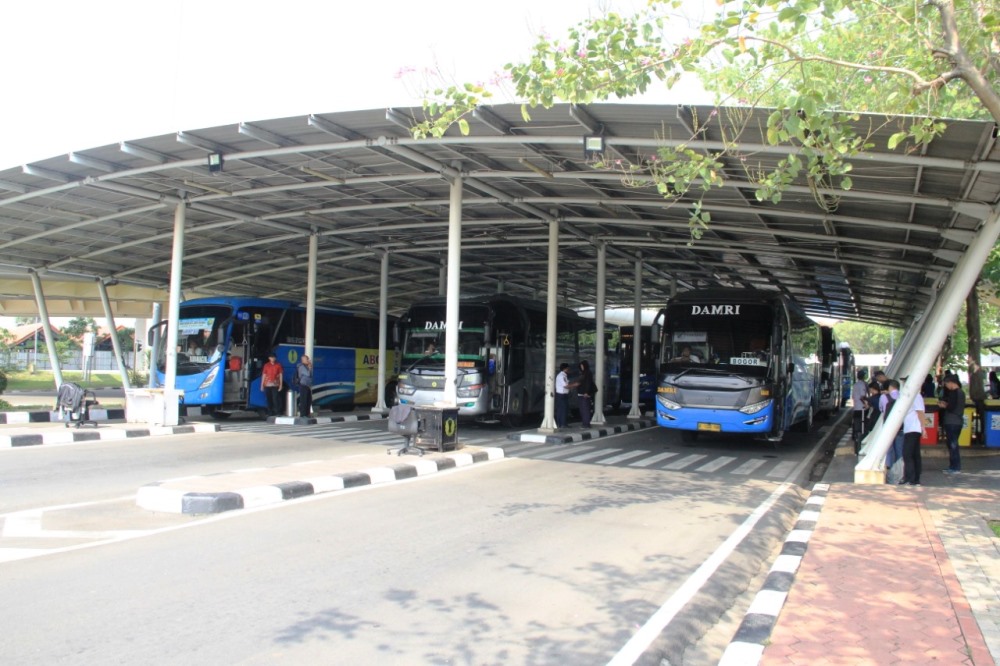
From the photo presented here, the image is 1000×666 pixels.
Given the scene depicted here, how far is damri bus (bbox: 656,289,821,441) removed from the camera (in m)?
14.4

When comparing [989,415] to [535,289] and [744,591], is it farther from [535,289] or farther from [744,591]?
[535,289]

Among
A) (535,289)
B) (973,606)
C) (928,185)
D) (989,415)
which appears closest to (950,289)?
(928,185)

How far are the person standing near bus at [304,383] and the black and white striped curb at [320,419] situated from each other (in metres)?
0.23

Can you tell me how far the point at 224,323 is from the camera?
19.6m

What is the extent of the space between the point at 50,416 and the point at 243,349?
477cm

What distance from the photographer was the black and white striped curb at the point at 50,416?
1672cm

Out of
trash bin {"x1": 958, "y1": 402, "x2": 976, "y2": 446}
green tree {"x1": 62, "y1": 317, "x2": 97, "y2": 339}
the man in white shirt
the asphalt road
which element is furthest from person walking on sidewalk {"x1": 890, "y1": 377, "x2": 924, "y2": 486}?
green tree {"x1": 62, "y1": 317, "x2": 97, "y2": 339}

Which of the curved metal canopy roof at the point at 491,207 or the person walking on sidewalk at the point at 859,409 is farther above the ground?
the curved metal canopy roof at the point at 491,207

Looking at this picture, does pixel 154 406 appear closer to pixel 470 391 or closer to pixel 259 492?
pixel 470 391

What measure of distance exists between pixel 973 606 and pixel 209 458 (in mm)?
10626

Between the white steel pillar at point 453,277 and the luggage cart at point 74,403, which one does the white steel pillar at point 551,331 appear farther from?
the luggage cart at point 74,403

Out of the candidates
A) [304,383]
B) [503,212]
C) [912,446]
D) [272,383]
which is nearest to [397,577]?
[912,446]

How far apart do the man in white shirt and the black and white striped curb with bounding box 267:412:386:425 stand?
596cm

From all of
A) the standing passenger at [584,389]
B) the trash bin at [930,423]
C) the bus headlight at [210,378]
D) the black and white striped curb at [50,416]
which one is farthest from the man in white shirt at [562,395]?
the black and white striped curb at [50,416]
